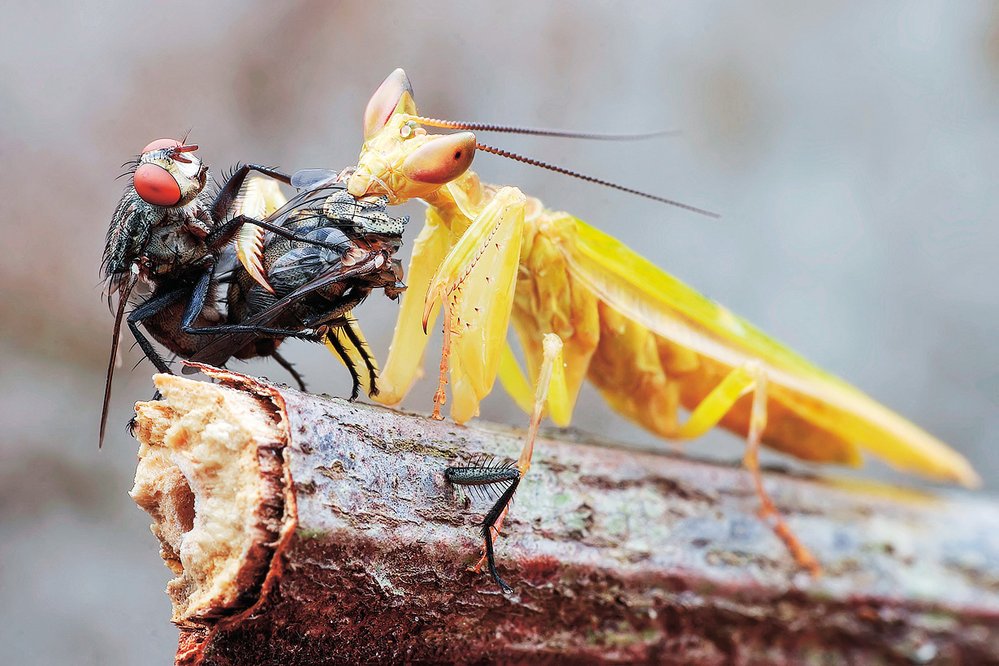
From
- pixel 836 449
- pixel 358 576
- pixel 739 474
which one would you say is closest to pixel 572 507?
pixel 358 576

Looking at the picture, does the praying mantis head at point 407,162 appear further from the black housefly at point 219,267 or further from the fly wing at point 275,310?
the fly wing at point 275,310

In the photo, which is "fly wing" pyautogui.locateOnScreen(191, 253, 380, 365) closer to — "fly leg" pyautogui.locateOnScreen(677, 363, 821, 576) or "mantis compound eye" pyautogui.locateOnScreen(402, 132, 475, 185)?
"mantis compound eye" pyautogui.locateOnScreen(402, 132, 475, 185)

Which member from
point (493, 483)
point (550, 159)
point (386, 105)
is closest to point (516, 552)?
point (493, 483)

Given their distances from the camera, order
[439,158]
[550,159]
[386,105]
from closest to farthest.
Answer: [439,158] → [386,105] → [550,159]

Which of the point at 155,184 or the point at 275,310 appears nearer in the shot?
the point at 155,184

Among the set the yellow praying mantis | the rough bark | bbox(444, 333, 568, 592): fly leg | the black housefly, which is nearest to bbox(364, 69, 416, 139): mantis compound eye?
the yellow praying mantis

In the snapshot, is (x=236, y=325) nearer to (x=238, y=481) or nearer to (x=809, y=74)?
(x=238, y=481)

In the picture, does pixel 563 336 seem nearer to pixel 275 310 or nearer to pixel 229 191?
pixel 275 310
